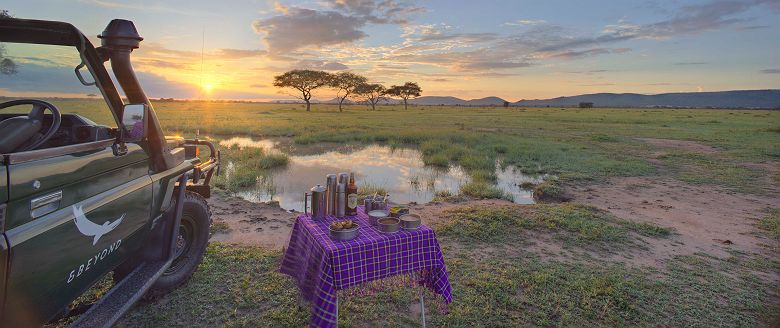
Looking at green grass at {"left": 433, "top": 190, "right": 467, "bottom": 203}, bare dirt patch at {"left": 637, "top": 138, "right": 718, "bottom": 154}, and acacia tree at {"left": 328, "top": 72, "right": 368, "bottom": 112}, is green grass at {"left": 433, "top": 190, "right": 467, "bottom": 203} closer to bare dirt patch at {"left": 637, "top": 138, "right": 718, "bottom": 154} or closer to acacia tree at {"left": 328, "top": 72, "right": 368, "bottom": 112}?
bare dirt patch at {"left": 637, "top": 138, "right": 718, "bottom": 154}

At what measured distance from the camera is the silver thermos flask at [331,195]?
3623 mm

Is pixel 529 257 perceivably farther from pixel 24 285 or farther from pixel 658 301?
pixel 24 285

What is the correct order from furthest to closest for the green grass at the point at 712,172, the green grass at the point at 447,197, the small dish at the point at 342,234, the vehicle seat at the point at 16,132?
1. the green grass at the point at 712,172
2. the green grass at the point at 447,197
3. the small dish at the point at 342,234
4. the vehicle seat at the point at 16,132

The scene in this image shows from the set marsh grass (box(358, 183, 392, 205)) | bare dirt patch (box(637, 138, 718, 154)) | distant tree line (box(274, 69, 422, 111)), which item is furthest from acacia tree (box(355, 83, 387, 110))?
marsh grass (box(358, 183, 392, 205))

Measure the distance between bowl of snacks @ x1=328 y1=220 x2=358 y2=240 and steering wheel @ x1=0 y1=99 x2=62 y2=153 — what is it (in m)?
1.91

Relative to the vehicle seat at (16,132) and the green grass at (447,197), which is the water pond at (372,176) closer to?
the green grass at (447,197)

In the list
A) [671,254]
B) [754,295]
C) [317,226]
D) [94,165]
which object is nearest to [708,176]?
[671,254]

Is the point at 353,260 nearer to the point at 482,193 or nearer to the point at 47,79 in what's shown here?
the point at 47,79

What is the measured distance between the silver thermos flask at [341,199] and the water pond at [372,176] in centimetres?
529

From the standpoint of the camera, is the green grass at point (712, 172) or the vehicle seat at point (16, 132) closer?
the vehicle seat at point (16, 132)

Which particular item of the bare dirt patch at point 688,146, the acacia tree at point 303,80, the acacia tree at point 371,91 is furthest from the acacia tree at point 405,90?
the bare dirt patch at point 688,146

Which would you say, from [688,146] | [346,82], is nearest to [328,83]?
[346,82]

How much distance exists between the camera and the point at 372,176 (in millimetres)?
12742

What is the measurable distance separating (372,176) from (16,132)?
10484mm
